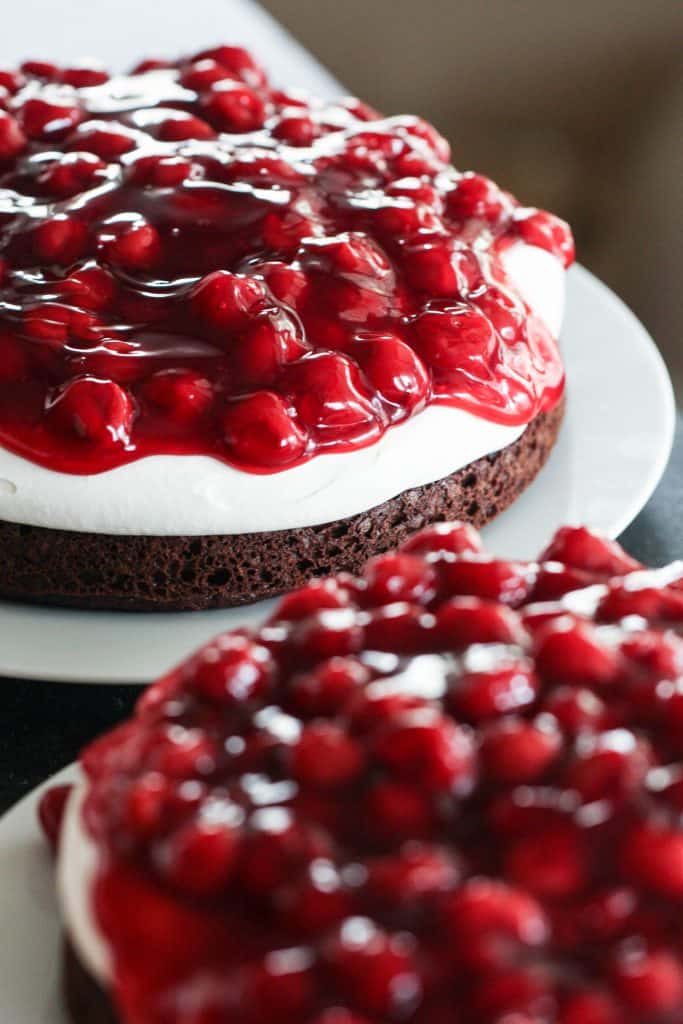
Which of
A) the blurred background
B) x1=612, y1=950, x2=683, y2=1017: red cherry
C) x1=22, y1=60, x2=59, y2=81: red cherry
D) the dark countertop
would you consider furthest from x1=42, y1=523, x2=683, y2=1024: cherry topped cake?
the blurred background

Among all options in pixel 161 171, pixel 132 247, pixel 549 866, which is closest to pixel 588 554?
pixel 549 866

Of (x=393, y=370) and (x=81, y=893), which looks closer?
(x=81, y=893)

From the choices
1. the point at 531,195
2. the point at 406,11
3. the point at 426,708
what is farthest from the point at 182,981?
the point at 406,11

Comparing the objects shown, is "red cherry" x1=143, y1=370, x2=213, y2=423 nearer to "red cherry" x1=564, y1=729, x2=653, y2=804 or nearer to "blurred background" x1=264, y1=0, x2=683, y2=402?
"red cherry" x1=564, y1=729, x2=653, y2=804

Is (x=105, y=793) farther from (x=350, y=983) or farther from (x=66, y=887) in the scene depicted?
(x=350, y=983)

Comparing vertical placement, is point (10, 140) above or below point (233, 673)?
below

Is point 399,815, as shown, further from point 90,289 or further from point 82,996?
point 90,289
